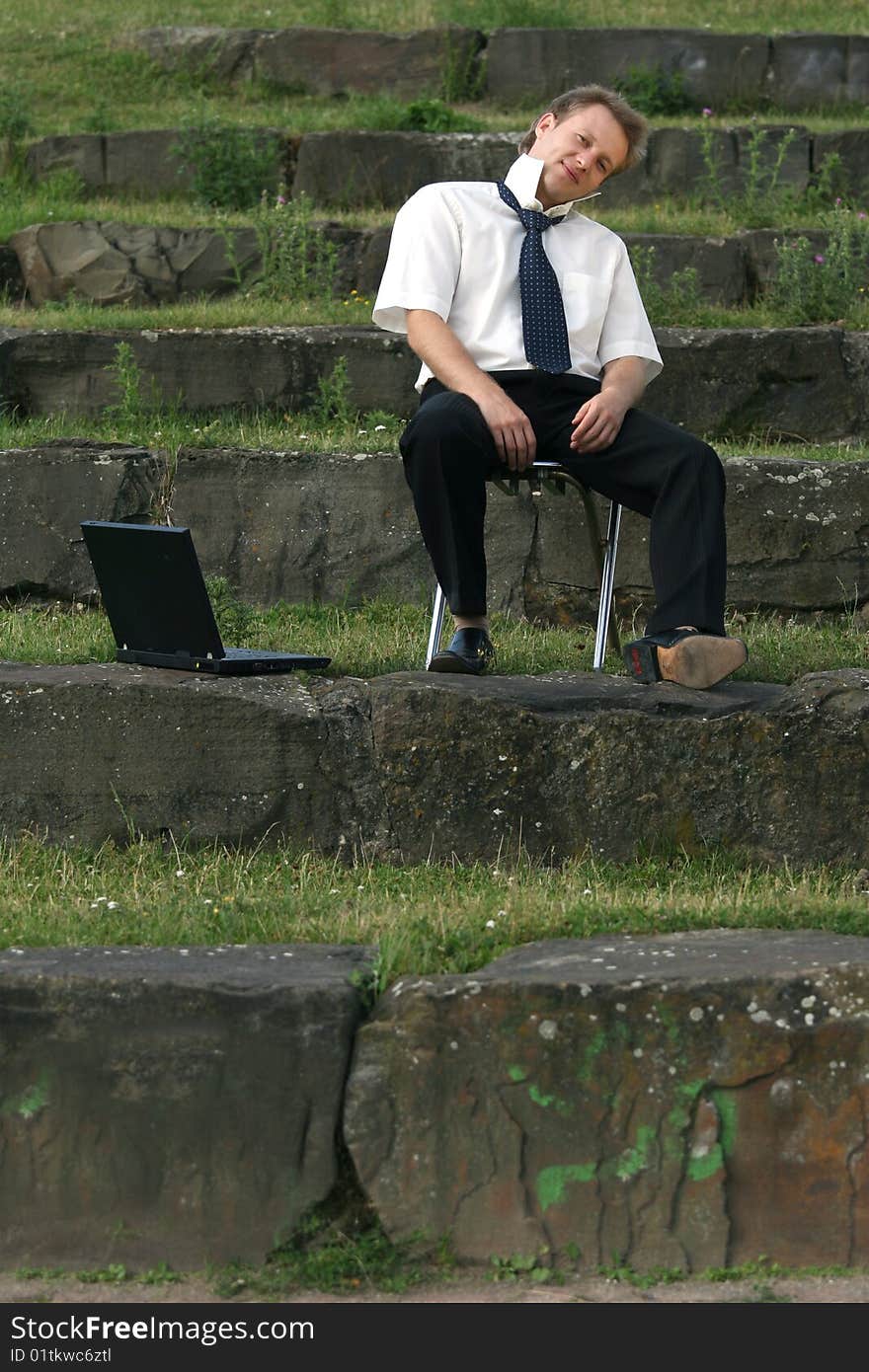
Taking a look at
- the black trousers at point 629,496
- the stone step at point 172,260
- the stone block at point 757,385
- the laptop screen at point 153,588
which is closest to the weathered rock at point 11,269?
the stone step at point 172,260

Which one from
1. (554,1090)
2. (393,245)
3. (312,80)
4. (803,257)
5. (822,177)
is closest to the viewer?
(554,1090)

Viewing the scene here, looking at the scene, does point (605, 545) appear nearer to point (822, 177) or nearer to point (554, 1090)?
point (554, 1090)

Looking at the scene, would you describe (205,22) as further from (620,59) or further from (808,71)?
(808,71)

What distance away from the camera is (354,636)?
4.48 m

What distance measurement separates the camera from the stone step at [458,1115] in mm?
2787

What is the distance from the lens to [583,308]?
14.2ft

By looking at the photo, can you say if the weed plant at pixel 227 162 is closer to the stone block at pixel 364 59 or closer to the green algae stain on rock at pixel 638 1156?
the stone block at pixel 364 59

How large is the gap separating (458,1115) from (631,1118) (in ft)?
0.94

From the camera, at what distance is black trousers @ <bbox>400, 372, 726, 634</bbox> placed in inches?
153

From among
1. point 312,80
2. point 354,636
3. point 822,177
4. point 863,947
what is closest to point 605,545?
point 354,636

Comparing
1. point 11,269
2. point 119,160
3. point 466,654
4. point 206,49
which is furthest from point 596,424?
point 206,49

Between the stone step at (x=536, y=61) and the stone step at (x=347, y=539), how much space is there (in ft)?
16.6

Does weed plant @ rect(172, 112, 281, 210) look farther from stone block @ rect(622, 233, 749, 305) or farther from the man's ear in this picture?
the man's ear
